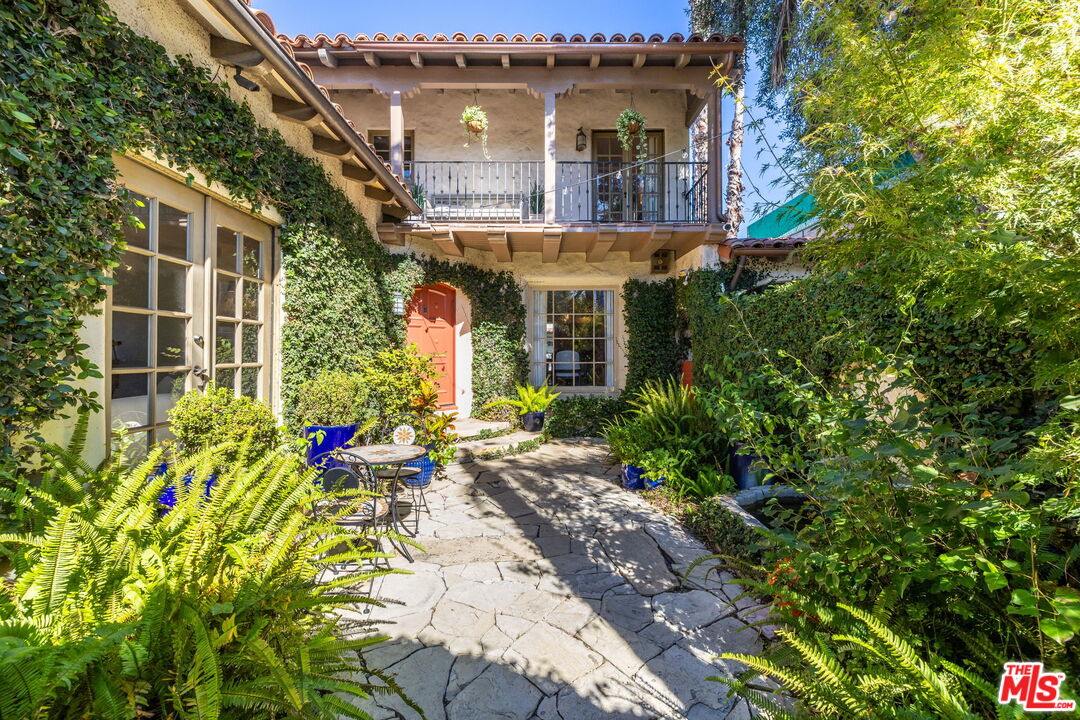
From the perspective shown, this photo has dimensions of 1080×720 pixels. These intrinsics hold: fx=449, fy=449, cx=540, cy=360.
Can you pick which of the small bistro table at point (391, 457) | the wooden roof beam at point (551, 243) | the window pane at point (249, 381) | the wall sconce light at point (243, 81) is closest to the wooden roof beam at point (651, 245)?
the wooden roof beam at point (551, 243)

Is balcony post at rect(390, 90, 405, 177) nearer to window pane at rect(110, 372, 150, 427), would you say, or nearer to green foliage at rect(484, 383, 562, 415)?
green foliage at rect(484, 383, 562, 415)

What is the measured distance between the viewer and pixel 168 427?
2.92 metres

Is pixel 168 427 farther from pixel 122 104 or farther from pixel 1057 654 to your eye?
pixel 1057 654

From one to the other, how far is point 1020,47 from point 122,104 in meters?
3.93

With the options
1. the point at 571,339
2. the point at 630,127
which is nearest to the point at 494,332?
the point at 571,339

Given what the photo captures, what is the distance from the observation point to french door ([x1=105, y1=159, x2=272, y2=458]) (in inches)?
106

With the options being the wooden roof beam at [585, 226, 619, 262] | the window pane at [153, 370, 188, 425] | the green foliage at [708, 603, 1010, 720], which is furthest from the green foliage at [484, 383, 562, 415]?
the green foliage at [708, 603, 1010, 720]

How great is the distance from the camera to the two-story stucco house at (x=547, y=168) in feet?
19.6

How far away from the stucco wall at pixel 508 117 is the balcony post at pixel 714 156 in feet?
5.06

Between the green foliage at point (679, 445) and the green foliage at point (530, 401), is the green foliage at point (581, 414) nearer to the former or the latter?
the green foliage at point (530, 401)

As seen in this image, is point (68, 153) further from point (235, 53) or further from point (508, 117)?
point (508, 117)

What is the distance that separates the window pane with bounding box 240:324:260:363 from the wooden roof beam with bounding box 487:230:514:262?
10.8ft

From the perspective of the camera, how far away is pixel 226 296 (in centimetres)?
361

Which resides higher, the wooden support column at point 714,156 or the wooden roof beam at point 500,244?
the wooden support column at point 714,156
